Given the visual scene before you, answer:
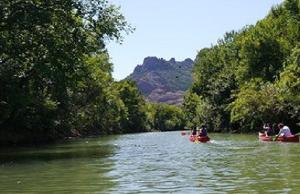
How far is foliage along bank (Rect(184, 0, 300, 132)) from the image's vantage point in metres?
58.9

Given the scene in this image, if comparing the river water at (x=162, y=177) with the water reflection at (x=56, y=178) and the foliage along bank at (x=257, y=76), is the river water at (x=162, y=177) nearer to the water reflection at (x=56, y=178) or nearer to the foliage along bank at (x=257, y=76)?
the water reflection at (x=56, y=178)

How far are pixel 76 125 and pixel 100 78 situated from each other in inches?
302

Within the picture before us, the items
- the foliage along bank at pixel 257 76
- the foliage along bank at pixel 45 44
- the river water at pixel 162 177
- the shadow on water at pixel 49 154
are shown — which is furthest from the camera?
the foliage along bank at pixel 257 76

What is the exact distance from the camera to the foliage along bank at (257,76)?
58.9 m

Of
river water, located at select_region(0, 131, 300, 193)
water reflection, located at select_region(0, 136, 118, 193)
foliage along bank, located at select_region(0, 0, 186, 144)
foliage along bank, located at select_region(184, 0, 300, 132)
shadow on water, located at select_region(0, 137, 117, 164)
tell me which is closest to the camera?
river water, located at select_region(0, 131, 300, 193)

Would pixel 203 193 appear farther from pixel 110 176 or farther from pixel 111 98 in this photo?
pixel 111 98

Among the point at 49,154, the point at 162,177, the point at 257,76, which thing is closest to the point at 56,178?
the point at 162,177

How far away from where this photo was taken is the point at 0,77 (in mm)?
34406

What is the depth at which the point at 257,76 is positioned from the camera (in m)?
75.4

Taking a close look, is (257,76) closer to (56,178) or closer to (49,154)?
(49,154)

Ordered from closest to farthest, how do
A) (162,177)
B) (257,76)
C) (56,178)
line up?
(162,177)
(56,178)
(257,76)

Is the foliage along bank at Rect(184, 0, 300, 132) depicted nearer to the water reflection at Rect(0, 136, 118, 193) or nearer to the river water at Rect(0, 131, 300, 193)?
the river water at Rect(0, 131, 300, 193)

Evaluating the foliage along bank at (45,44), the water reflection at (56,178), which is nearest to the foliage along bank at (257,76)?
the foliage along bank at (45,44)

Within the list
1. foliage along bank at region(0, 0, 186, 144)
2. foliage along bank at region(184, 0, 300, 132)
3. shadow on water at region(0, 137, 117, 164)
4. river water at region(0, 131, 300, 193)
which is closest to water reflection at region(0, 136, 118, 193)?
river water at region(0, 131, 300, 193)
